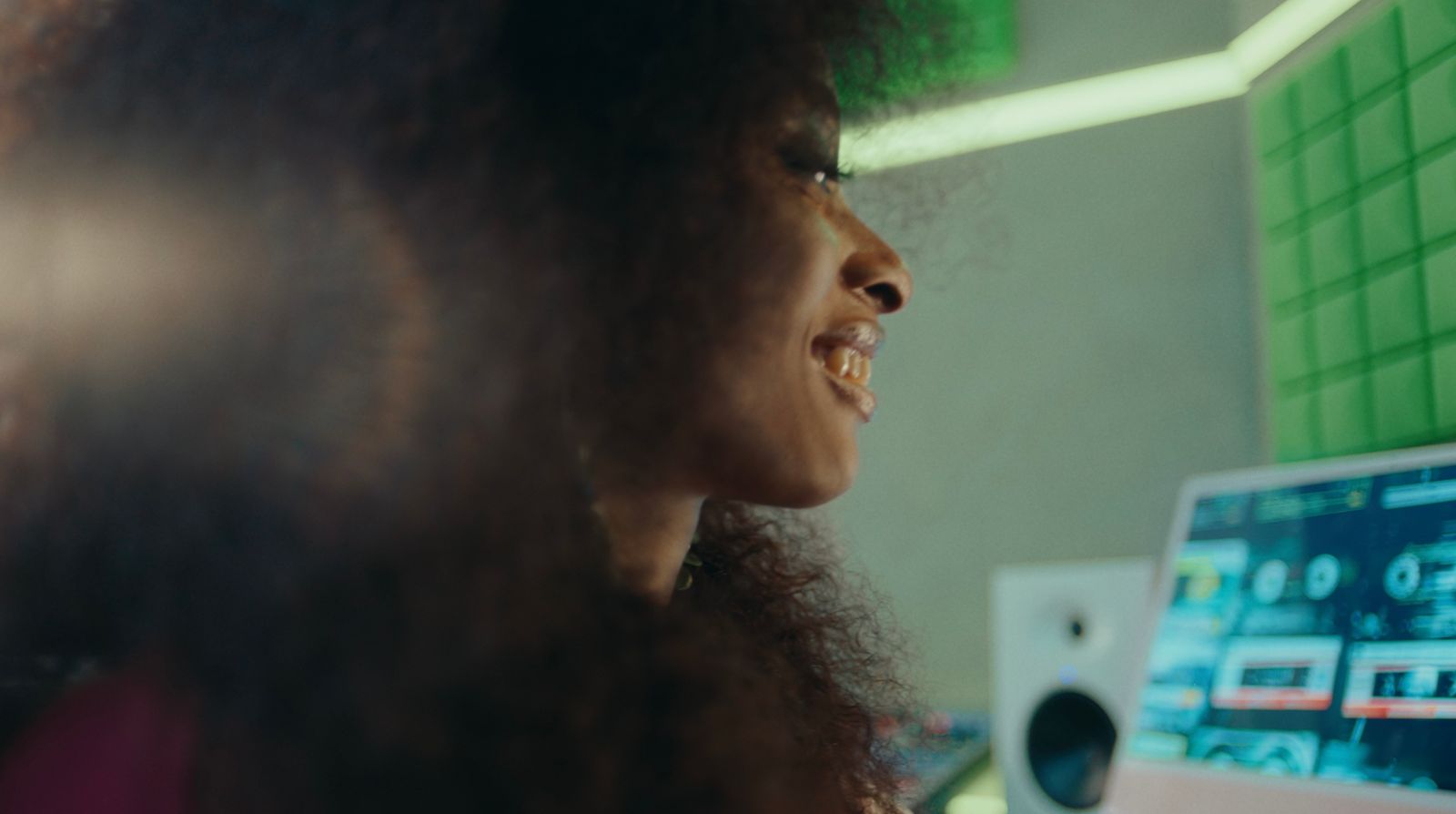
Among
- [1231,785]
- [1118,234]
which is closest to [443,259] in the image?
[1231,785]

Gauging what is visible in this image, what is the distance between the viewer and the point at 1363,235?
1426 millimetres

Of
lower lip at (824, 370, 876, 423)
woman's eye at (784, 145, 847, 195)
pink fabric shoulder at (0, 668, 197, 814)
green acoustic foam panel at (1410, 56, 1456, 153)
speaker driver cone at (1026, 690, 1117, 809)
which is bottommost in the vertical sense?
speaker driver cone at (1026, 690, 1117, 809)

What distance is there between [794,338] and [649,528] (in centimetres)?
16

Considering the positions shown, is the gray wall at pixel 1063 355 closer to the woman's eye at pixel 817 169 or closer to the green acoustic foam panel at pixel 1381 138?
the green acoustic foam panel at pixel 1381 138

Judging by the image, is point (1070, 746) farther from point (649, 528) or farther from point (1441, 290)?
point (649, 528)

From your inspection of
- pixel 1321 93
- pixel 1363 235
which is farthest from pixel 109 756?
pixel 1321 93

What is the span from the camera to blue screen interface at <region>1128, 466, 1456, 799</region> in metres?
0.85

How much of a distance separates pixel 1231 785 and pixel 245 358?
1.01 m

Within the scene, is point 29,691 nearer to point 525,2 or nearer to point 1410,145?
point 525,2

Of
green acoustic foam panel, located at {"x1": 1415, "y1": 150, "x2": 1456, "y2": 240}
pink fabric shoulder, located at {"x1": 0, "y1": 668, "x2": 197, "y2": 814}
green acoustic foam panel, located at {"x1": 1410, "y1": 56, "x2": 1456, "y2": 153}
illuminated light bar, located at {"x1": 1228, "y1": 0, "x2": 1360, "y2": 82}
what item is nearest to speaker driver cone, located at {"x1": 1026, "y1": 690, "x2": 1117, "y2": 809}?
green acoustic foam panel, located at {"x1": 1415, "y1": 150, "x2": 1456, "y2": 240}

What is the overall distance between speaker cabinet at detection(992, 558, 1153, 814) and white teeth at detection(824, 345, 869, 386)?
0.77m

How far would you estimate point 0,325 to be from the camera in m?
0.44

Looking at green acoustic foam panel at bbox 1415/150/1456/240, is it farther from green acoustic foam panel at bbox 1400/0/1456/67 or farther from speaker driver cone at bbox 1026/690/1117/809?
speaker driver cone at bbox 1026/690/1117/809

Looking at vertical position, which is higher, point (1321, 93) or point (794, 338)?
point (1321, 93)
